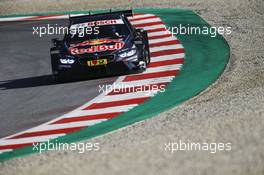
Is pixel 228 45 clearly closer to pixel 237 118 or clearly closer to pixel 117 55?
pixel 117 55

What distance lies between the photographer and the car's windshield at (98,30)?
18062mm

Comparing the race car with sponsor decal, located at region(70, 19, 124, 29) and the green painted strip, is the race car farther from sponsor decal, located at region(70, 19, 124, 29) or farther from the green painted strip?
the green painted strip

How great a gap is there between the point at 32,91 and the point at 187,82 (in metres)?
3.79

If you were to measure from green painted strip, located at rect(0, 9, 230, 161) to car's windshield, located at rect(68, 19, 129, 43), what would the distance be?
195 centimetres

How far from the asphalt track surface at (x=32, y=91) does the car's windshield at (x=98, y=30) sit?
119cm

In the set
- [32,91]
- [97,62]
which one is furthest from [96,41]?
[32,91]

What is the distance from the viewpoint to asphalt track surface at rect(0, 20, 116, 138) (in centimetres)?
1495

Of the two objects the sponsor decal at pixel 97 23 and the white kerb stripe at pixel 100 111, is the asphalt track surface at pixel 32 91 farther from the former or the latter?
the sponsor decal at pixel 97 23

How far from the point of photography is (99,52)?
17.2m

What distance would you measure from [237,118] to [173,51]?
8.40 m

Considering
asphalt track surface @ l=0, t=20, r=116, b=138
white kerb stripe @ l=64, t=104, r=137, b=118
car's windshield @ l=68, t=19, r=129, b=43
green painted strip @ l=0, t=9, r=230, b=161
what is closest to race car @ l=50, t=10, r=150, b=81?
car's windshield @ l=68, t=19, r=129, b=43

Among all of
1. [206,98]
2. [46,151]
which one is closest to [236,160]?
[46,151]

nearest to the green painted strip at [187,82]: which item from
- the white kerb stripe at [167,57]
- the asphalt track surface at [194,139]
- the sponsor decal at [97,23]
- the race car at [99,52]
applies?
the white kerb stripe at [167,57]

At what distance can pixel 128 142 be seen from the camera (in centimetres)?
1191
